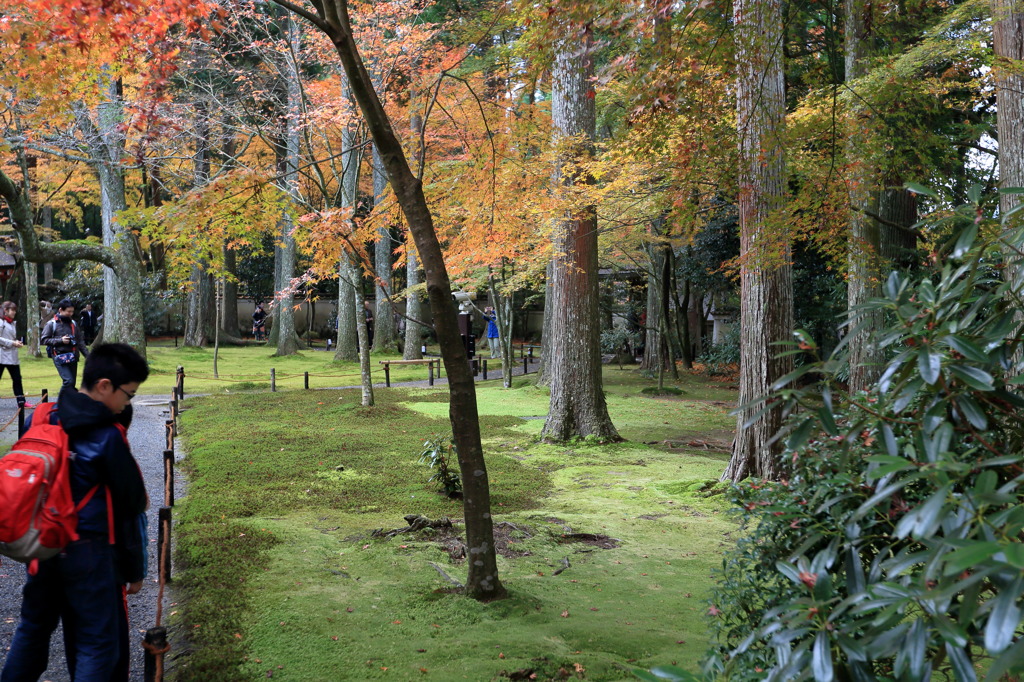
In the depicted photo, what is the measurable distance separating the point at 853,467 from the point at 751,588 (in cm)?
53

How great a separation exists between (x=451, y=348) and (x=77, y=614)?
7.25ft

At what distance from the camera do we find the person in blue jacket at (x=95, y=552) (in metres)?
2.87

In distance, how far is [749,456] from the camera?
7711mm

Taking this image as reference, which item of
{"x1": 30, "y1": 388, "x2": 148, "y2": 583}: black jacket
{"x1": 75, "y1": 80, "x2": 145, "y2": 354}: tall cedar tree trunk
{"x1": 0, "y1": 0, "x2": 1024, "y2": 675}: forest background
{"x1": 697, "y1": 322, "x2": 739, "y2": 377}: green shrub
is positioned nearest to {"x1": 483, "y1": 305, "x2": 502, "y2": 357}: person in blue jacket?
{"x1": 0, "y1": 0, "x2": 1024, "y2": 675}: forest background

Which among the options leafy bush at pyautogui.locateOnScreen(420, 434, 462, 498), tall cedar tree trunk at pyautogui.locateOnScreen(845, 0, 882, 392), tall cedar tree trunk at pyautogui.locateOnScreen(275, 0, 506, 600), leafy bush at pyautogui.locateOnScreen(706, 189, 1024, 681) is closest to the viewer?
leafy bush at pyautogui.locateOnScreen(706, 189, 1024, 681)

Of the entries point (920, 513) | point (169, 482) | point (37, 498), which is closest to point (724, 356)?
point (169, 482)

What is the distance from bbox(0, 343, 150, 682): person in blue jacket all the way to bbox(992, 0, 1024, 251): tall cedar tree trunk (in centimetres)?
717

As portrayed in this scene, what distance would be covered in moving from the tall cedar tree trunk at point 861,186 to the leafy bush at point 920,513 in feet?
14.2

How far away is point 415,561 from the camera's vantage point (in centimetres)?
531

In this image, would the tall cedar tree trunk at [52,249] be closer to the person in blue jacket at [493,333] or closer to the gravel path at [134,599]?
the gravel path at [134,599]

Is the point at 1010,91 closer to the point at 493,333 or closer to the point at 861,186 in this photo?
the point at 861,186

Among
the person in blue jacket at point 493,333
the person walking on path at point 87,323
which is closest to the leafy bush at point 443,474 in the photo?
the person in blue jacket at point 493,333

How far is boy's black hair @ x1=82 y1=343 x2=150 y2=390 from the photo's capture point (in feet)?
9.76

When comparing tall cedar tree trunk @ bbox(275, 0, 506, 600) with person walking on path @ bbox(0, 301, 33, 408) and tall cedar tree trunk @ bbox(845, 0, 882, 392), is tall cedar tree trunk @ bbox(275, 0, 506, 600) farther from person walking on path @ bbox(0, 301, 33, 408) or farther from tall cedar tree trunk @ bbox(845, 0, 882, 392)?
person walking on path @ bbox(0, 301, 33, 408)
